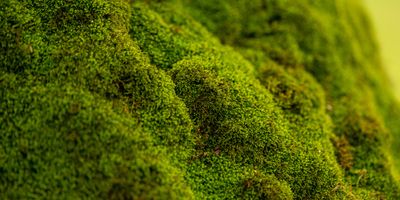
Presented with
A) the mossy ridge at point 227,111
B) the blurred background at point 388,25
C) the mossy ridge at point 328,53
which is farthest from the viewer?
the blurred background at point 388,25

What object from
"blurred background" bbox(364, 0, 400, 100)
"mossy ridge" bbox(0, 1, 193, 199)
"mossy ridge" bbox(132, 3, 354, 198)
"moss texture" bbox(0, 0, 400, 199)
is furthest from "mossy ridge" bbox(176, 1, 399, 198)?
"blurred background" bbox(364, 0, 400, 100)

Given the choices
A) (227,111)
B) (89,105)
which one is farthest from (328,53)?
(89,105)

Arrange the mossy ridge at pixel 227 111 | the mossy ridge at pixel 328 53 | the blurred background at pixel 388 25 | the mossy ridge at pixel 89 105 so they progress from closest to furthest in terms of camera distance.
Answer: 1. the mossy ridge at pixel 89 105
2. the mossy ridge at pixel 227 111
3. the mossy ridge at pixel 328 53
4. the blurred background at pixel 388 25

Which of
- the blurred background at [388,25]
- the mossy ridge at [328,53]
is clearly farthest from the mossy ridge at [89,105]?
the blurred background at [388,25]

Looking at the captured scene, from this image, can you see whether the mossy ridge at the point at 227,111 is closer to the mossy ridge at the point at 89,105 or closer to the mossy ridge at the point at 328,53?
the mossy ridge at the point at 89,105

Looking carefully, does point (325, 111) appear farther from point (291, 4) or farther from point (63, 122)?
point (63, 122)

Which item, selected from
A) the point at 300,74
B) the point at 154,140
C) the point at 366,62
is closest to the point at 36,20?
the point at 154,140

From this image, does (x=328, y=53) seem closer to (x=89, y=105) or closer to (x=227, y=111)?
(x=227, y=111)

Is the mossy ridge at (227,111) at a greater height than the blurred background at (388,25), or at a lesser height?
greater
